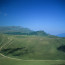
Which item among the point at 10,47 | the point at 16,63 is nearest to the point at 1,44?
the point at 10,47

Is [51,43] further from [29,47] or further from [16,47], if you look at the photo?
[16,47]

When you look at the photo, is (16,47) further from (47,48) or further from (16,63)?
(16,63)

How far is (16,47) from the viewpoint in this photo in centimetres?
6706

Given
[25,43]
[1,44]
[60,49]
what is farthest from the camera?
[25,43]

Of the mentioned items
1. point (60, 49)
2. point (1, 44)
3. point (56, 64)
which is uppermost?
point (1, 44)

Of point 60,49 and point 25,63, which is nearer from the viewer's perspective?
point 25,63

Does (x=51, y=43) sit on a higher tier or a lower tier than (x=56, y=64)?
higher

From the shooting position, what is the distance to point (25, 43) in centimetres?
7394

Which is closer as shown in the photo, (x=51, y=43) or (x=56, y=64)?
(x=56, y=64)

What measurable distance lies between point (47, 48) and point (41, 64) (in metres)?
25.0

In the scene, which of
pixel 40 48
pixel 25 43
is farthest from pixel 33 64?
pixel 25 43

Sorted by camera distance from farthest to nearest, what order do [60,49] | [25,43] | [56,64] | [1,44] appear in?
[25,43]
[1,44]
[60,49]
[56,64]

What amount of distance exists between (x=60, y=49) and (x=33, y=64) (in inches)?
1107

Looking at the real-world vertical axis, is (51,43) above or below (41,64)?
above
